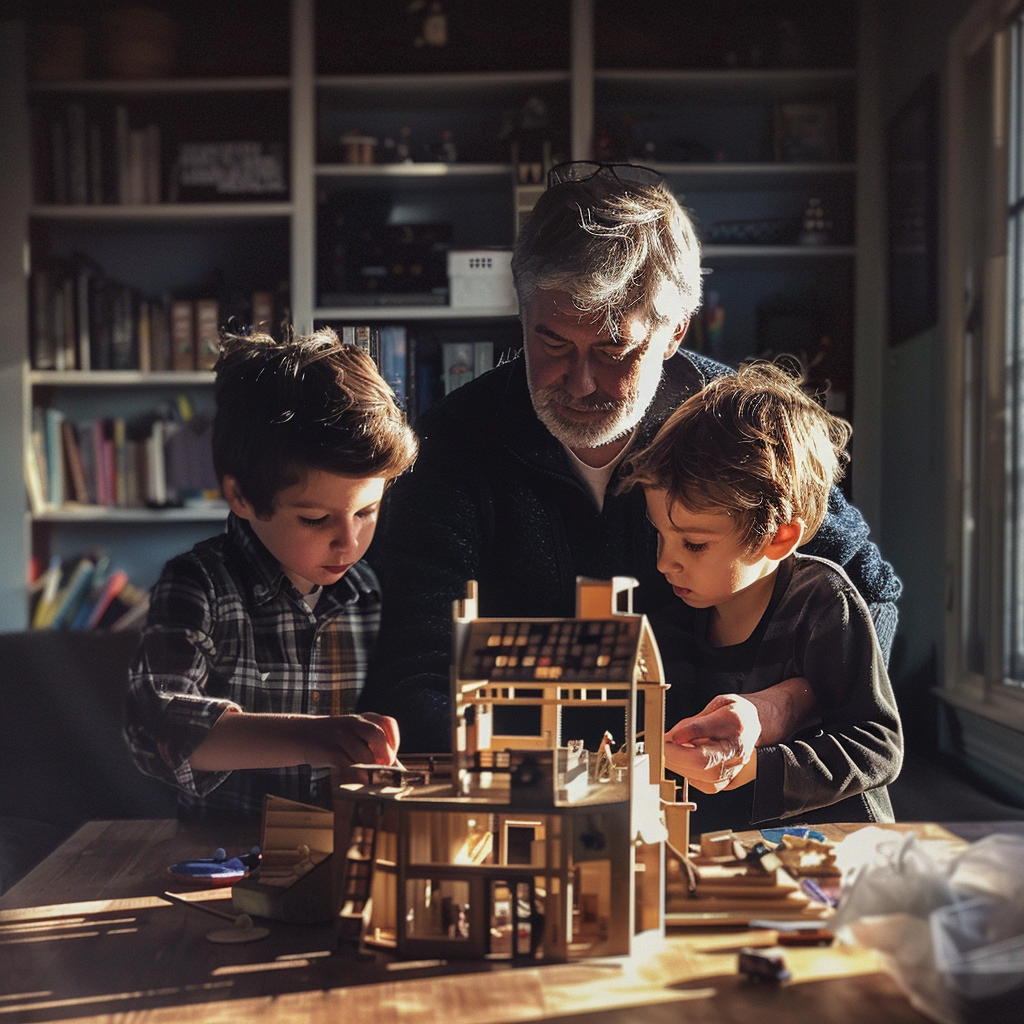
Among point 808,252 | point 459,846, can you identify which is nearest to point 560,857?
point 459,846

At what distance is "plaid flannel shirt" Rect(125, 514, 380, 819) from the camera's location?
45.4 inches

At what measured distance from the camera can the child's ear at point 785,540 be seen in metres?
1.14

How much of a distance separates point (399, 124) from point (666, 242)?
7.41 ft

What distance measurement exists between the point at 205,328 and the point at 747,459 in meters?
2.34

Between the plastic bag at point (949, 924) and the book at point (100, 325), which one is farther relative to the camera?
the book at point (100, 325)

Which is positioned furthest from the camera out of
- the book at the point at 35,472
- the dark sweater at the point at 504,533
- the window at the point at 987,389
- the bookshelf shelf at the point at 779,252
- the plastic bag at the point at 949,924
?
the book at the point at 35,472

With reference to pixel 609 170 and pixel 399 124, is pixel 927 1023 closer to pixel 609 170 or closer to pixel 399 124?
pixel 609 170

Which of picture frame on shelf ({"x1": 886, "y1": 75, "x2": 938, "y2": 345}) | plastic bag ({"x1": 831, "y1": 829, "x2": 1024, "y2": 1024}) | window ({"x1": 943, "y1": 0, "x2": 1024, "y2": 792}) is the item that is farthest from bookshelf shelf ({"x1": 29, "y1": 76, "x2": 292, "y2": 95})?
plastic bag ({"x1": 831, "y1": 829, "x2": 1024, "y2": 1024})

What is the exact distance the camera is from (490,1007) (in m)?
0.69

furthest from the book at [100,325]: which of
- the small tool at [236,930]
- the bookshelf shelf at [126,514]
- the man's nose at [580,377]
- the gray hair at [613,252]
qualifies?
the small tool at [236,930]

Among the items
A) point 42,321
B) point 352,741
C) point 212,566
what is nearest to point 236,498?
point 212,566

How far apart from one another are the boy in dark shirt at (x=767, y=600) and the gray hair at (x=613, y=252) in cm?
12

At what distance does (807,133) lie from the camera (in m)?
3.01

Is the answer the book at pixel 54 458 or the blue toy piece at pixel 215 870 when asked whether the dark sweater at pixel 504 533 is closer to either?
the blue toy piece at pixel 215 870
